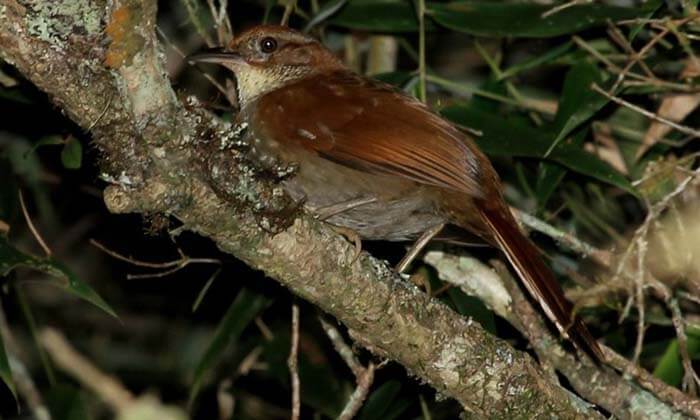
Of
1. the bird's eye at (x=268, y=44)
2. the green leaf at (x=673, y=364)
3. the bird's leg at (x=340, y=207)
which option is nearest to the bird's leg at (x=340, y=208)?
the bird's leg at (x=340, y=207)

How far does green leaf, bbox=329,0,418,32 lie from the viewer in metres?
5.96

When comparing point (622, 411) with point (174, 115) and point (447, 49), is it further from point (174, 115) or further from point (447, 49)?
point (447, 49)

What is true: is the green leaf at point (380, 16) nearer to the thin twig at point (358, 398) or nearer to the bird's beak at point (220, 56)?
the bird's beak at point (220, 56)

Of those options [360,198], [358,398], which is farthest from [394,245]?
[358,398]

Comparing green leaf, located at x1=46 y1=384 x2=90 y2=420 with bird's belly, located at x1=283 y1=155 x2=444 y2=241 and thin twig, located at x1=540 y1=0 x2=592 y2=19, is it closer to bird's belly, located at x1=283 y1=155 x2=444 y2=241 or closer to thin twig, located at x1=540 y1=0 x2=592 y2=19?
bird's belly, located at x1=283 y1=155 x2=444 y2=241

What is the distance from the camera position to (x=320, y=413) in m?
5.85

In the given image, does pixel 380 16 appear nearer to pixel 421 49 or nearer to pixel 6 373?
pixel 421 49

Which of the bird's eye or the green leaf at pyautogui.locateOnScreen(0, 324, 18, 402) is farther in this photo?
the bird's eye

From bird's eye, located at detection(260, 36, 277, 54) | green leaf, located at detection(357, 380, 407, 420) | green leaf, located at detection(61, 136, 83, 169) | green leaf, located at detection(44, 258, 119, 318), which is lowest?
green leaf, located at detection(357, 380, 407, 420)

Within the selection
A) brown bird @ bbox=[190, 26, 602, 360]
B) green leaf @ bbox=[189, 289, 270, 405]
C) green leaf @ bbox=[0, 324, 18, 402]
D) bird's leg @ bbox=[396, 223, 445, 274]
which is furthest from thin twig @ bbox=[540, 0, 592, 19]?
green leaf @ bbox=[0, 324, 18, 402]

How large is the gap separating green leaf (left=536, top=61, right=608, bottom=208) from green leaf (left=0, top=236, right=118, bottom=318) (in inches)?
75.2

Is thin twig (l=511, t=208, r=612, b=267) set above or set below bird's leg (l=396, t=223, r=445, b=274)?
below

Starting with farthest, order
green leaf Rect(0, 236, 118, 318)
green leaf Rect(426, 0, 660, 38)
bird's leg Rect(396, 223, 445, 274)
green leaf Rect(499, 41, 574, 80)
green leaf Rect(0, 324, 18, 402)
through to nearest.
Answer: green leaf Rect(499, 41, 574, 80), green leaf Rect(426, 0, 660, 38), bird's leg Rect(396, 223, 445, 274), green leaf Rect(0, 236, 118, 318), green leaf Rect(0, 324, 18, 402)

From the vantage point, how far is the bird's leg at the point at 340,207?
4805 millimetres
